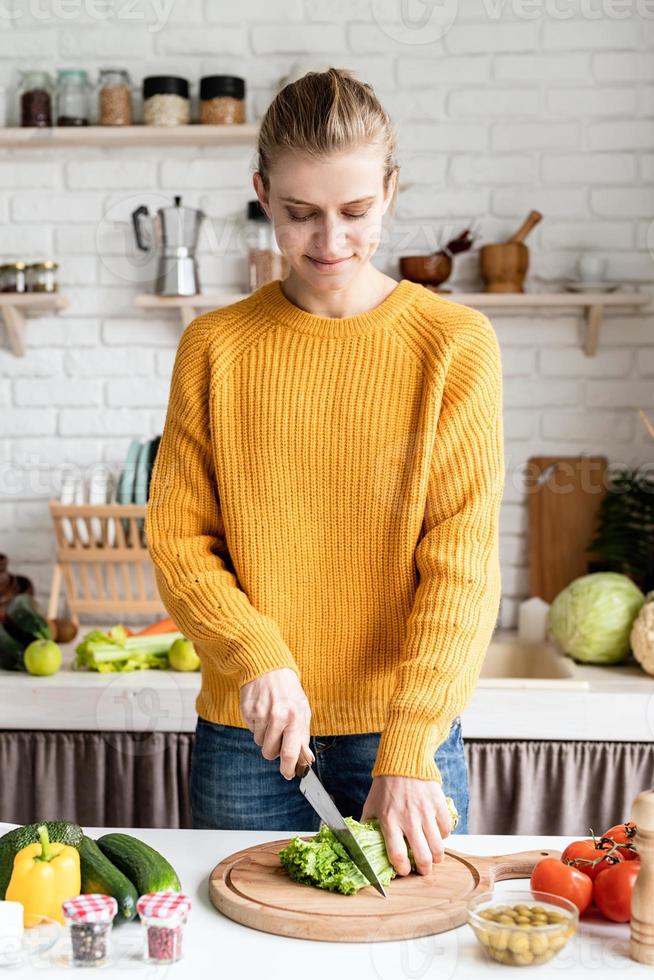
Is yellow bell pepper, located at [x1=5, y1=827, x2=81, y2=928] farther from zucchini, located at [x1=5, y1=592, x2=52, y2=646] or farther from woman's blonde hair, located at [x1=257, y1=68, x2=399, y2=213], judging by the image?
zucchini, located at [x1=5, y1=592, x2=52, y2=646]

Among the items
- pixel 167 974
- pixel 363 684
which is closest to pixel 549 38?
pixel 363 684

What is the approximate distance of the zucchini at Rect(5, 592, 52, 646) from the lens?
233 centimetres

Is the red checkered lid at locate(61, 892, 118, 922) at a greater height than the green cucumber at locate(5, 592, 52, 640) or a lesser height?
greater

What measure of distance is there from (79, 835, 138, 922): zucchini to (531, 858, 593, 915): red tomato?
1.24 feet

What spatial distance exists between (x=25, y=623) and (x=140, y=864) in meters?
1.33

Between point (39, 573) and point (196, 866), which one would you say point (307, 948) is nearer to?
point (196, 866)

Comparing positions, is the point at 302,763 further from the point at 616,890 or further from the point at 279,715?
the point at 616,890

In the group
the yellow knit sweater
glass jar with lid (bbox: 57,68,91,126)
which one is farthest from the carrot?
glass jar with lid (bbox: 57,68,91,126)

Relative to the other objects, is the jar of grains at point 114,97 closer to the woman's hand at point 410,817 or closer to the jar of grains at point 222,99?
the jar of grains at point 222,99

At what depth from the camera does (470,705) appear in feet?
7.05

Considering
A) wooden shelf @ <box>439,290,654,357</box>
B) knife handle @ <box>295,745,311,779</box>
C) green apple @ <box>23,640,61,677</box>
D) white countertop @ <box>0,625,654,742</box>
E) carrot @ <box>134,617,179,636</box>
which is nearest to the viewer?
knife handle @ <box>295,745,311,779</box>

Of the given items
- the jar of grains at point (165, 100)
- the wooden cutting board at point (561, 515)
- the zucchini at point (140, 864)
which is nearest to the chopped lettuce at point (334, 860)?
the zucchini at point (140, 864)

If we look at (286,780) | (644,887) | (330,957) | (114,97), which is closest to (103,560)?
(114,97)

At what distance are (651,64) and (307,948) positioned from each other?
230 centimetres
